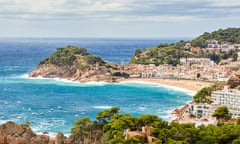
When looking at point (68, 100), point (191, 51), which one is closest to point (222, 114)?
point (68, 100)

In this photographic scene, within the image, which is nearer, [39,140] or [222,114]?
[39,140]

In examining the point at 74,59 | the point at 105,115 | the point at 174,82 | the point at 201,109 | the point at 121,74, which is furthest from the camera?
the point at 74,59

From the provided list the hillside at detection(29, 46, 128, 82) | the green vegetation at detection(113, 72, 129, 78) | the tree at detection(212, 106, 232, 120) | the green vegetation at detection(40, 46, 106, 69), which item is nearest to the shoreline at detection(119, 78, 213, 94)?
the green vegetation at detection(113, 72, 129, 78)

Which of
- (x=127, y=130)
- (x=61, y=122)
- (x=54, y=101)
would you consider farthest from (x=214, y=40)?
(x=127, y=130)

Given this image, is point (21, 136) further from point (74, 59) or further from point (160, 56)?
point (160, 56)

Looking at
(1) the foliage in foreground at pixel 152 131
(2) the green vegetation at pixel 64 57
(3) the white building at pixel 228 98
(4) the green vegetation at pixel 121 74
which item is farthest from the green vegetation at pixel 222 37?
(1) the foliage in foreground at pixel 152 131
